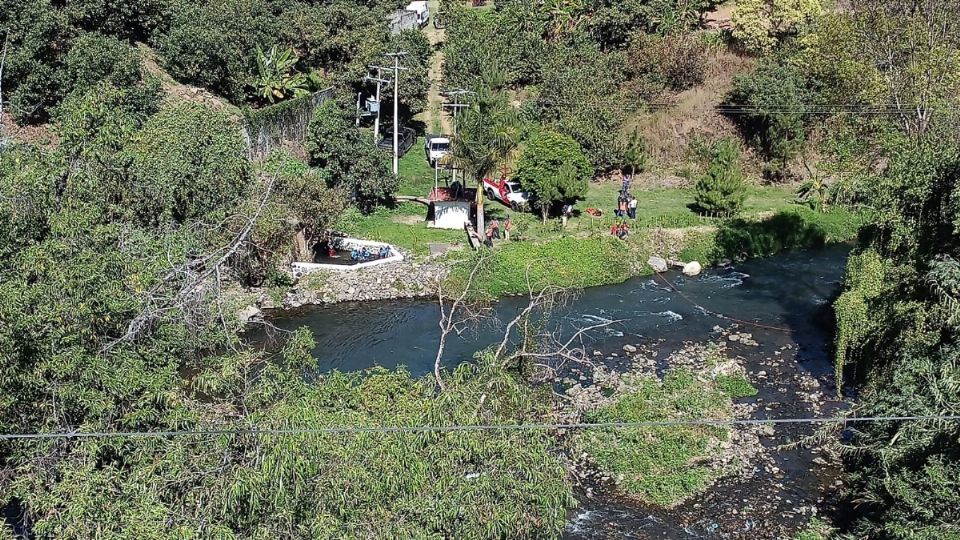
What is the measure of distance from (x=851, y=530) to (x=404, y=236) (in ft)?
69.1

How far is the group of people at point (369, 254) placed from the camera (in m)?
33.7

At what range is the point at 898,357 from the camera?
21.3 meters

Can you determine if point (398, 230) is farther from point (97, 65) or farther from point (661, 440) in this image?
point (661, 440)

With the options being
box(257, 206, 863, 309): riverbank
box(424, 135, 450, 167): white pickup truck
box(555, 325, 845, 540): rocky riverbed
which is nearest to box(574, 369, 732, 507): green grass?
box(555, 325, 845, 540): rocky riverbed

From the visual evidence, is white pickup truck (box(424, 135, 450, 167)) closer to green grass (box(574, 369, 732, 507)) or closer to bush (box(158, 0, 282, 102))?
bush (box(158, 0, 282, 102))

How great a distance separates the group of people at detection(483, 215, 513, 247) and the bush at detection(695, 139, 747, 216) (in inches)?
344

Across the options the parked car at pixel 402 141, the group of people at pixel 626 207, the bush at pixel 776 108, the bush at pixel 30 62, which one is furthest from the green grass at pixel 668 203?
the bush at pixel 30 62

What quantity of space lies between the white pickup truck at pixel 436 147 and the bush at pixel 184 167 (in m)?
16.5

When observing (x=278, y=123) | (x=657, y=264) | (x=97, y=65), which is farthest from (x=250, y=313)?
(x=657, y=264)

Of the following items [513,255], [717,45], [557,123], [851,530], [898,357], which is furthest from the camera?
[717,45]

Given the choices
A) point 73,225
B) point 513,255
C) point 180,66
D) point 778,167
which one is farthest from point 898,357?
point 180,66

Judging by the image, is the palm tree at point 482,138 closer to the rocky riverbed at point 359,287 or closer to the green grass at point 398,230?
the green grass at point 398,230

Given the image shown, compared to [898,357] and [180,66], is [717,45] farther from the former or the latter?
[898,357]

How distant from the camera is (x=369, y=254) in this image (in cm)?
3375
